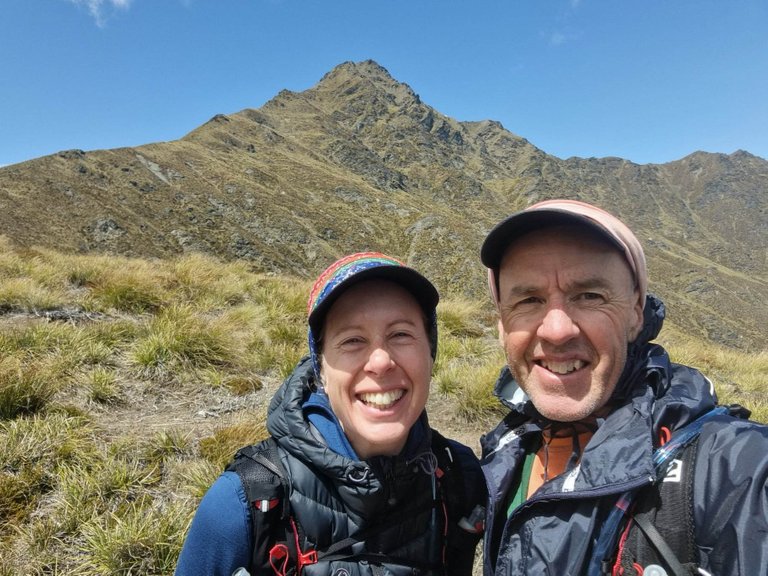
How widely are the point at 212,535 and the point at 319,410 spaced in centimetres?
68

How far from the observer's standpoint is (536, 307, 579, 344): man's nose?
1.79m

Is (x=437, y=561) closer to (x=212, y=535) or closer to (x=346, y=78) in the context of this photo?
(x=212, y=535)

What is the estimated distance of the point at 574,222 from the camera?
174 centimetres

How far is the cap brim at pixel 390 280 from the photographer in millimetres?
1970

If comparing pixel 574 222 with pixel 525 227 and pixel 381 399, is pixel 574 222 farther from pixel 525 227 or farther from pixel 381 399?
pixel 381 399

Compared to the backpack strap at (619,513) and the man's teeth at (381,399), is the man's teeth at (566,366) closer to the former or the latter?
the backpack strap at (619,513)

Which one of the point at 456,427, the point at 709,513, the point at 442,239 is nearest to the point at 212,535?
the point at 709,513

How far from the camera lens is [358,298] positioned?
6.81 feet

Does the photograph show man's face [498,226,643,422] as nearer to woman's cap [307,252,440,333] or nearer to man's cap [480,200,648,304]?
man's cap [480,200,648,304]

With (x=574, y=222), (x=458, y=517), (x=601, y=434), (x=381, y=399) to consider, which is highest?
(x=574, y=222)

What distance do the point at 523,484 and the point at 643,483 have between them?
2.26 feet

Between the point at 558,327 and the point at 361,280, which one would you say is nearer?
the point at 558,327

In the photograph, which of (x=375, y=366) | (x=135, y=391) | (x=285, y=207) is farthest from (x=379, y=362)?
(x=285, y=207)

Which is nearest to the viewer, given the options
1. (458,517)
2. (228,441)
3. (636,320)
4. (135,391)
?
(636,320)
